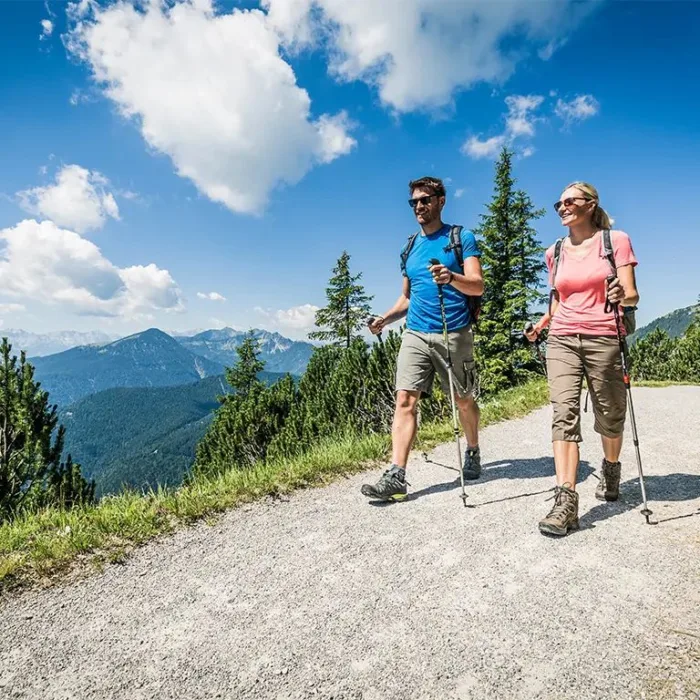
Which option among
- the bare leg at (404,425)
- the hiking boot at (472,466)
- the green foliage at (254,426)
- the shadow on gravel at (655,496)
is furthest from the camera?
the green foliage at (254,426)

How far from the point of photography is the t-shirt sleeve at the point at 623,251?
3.45m

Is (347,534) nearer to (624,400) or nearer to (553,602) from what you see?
(553,602)

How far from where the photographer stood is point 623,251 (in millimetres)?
3463

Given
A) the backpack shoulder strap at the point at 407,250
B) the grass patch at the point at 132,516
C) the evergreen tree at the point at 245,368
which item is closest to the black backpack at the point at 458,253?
the backpack shoulder strap at the point at 407,250

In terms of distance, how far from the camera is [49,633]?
2408mm

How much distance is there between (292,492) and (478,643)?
2.63m

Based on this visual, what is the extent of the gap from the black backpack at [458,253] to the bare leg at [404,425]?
959 millimetres

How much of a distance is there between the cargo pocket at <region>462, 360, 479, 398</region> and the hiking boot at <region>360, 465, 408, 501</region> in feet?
3.48

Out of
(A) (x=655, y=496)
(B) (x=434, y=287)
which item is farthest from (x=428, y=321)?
(A) (x=655, y=496)

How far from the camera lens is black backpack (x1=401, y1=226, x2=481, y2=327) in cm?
430

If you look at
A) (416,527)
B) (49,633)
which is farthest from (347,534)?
(49,633)

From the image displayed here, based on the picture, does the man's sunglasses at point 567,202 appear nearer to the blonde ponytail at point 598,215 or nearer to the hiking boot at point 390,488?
the blonde ponytail at point 598,215

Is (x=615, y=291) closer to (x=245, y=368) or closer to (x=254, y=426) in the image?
(x=254, y=426)

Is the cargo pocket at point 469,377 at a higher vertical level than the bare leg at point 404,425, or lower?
higher
